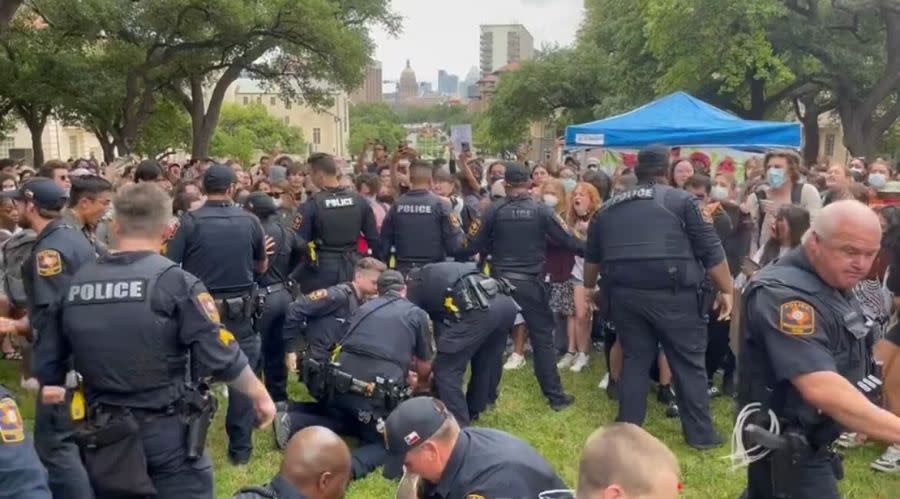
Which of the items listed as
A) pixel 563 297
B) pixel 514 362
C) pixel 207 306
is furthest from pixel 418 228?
pixel 207 306

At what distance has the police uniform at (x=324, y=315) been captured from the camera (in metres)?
6.07

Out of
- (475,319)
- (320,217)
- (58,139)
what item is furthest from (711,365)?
(58,139)

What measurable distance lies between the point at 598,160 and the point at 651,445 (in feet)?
37.4

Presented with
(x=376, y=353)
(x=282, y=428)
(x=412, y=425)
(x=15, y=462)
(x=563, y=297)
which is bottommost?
(x=282, y=428)

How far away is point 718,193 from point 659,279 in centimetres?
238

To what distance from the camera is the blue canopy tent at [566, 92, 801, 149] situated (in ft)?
36.6

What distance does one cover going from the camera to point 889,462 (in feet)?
17.8

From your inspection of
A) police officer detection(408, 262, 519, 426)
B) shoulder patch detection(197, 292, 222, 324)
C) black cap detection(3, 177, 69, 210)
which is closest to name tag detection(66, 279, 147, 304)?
shoulder patch detection(197, 292, 222, 324)

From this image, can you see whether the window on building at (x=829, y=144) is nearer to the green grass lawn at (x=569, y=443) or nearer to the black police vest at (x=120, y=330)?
the green grass lawn at (x=569, y=443)

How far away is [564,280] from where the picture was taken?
7.81 meters

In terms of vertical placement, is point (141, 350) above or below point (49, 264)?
below

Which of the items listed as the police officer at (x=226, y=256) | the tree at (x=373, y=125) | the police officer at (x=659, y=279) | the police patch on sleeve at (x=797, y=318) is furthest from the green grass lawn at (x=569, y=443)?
the tree at (x=373, y=125)

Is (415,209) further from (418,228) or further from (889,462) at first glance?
(889,462)

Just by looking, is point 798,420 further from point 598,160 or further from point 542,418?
point 598,160
